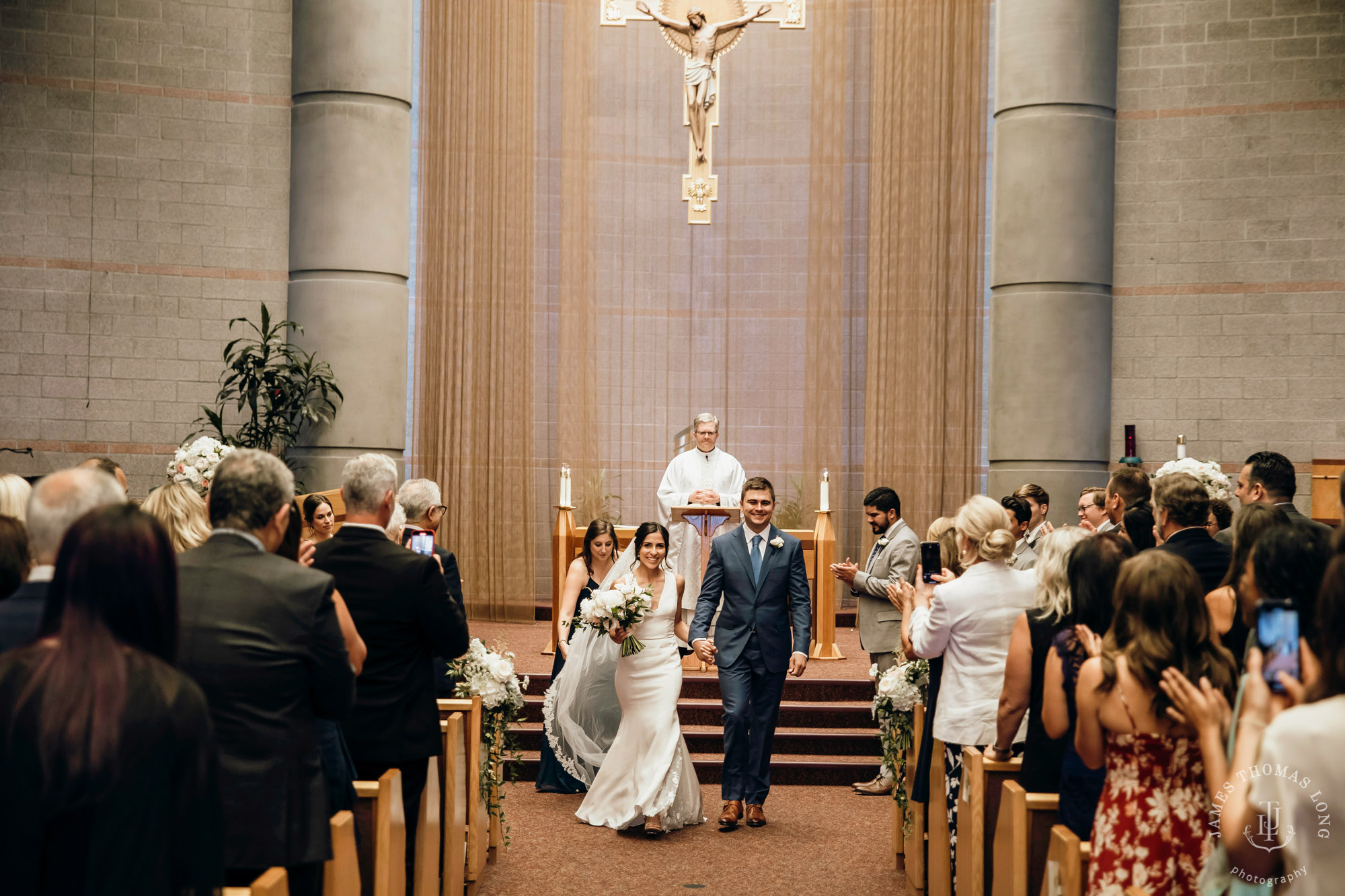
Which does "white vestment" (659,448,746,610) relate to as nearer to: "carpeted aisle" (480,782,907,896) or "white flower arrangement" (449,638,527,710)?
"carpeted aisle" (480,782,907,896)

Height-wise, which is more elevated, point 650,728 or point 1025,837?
point 1025,837

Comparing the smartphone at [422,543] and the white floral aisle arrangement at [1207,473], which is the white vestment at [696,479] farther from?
the smartphone at [422,543]

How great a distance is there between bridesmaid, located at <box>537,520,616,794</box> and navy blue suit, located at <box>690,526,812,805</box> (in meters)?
0.85

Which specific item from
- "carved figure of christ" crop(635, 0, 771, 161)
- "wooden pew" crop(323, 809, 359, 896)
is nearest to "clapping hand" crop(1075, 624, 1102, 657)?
"wooden pew" crop(323, 809, 359, 896)

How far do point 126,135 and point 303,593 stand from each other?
765cm

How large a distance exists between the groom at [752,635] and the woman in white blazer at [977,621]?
1630mm

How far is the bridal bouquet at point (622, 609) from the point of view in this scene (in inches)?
233

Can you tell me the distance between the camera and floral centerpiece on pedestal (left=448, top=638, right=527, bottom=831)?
5.28 metres

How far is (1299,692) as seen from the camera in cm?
200

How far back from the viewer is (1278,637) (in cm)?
204

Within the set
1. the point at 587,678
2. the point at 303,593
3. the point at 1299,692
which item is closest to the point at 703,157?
the point at 587,678

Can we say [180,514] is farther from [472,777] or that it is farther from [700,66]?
[700,66]

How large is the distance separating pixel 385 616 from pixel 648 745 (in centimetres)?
265

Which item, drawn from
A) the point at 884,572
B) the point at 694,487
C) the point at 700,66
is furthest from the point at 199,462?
the point at 700,66
